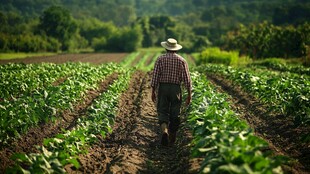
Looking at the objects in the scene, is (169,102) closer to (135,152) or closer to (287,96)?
(135,152)

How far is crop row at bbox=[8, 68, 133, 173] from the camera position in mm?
5105

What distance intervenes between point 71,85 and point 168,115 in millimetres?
4166

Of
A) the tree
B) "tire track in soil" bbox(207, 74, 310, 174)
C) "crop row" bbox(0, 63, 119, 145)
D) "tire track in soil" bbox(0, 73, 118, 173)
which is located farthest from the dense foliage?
"crop row" bbox(0, 63, 119, 145)

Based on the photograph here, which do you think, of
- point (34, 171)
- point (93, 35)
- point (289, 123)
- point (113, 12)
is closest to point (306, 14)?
point (93, 35)

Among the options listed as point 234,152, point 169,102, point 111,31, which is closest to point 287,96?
point 169,102

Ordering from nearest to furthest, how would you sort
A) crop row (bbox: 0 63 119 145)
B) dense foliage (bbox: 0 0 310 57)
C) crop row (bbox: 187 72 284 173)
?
crop row (bbox: 187 72 284 173) < crop row (bbox: 0 63 119 145) < dense foliage (bbox: 0 0 310 57)

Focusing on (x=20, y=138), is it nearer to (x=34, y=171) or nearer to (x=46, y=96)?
(x=46, y=96)

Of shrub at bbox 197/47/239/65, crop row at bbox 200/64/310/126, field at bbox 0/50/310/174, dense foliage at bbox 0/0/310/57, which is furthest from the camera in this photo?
dense foliage at bbox 0/0/310/57

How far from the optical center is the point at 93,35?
73.6 m

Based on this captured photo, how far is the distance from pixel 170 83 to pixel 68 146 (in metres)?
2.81

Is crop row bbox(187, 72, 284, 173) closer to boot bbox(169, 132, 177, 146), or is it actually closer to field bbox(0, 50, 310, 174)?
field bbox(0, 50, 310, 174)

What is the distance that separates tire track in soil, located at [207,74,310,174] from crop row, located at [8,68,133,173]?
336cm

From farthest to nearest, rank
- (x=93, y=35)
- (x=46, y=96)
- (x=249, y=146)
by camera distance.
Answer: (x=93, y=35), (x=46, y=96), (x=249, y=146)

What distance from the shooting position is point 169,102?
8398 mm
